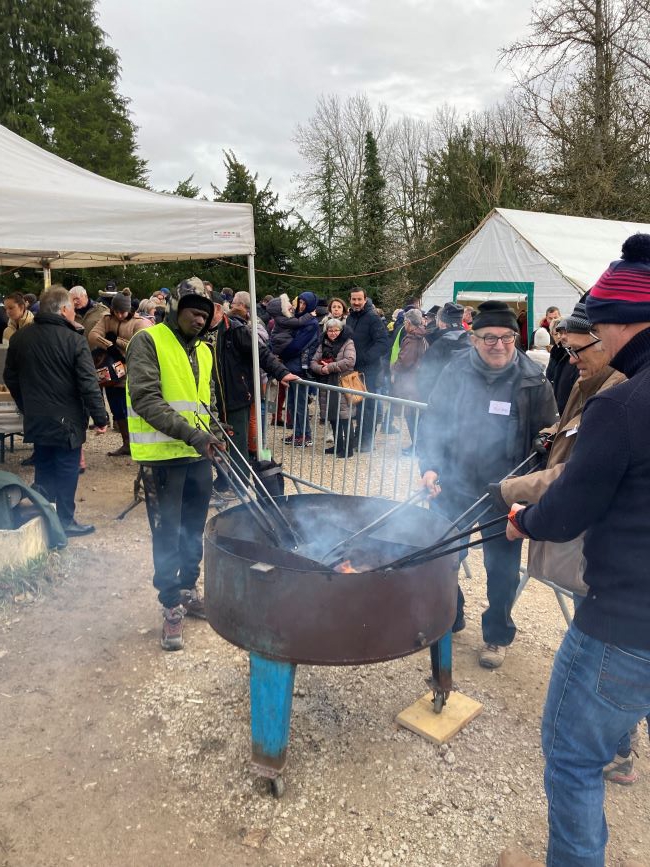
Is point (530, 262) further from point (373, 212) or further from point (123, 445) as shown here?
point (373, 212)

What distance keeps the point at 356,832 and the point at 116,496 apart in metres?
4.62

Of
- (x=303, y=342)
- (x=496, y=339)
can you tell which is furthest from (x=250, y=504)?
(x=303, y=342)

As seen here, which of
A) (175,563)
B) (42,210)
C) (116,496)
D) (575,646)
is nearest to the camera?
(575,646)

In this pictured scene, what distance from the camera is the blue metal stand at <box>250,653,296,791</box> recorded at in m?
2.47

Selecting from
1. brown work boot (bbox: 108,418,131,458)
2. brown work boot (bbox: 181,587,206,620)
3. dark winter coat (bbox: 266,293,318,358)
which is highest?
dark winter coat (bbox: 266,293,318,358)

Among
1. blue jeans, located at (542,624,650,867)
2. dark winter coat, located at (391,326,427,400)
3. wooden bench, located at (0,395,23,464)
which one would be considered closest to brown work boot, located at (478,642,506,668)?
blue jeans, located at (542,624,650,867)

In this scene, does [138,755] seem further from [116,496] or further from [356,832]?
[116,496]

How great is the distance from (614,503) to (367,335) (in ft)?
23.1

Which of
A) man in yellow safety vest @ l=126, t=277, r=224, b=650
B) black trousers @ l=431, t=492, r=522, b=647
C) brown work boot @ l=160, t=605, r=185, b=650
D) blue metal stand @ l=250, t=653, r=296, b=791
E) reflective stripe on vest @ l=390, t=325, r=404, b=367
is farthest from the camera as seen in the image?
reflective stripe on vest @ l=390, t=325, r=404, b=367

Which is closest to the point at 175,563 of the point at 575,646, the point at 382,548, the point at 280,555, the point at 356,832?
the point at 280,555

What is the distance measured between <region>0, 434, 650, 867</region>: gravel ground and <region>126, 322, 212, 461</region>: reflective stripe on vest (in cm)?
120

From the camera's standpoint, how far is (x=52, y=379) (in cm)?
501

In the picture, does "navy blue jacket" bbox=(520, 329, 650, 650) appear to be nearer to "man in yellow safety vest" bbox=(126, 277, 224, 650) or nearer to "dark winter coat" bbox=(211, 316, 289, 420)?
"man in yellow safety vest" bbox=(126, 277, 224, 650)

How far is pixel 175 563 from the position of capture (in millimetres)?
3555
